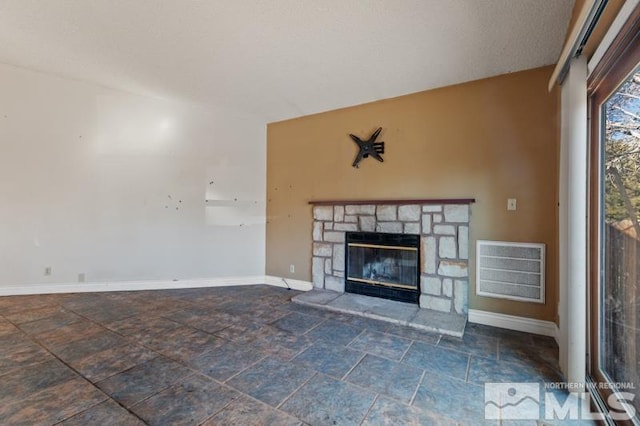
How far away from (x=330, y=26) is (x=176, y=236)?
11.4ft

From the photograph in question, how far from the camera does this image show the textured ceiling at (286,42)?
7.10 ft

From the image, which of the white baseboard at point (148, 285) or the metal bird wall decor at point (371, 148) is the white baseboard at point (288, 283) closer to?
the white baseboard at point (148, 285)

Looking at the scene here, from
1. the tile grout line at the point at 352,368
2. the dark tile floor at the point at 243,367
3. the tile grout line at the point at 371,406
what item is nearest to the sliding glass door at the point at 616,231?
the dark tile floor at the point at 243,367

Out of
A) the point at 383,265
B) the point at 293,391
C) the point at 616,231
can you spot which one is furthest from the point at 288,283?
the point at 616,231

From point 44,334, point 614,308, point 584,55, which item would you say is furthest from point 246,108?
point 614,308

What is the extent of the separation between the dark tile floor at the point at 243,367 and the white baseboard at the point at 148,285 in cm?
46

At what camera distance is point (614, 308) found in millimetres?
1666

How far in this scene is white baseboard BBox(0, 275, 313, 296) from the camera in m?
3.78

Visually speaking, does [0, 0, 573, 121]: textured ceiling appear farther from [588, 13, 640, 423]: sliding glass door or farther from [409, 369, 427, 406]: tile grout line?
[409, 369, 427, 406]: tile grout line

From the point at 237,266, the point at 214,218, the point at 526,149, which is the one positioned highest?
the point at 526,149

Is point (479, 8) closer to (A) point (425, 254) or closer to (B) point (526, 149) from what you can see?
(B) point (526, 149)

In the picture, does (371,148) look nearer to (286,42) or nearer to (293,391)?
(286,42)

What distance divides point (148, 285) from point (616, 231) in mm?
4950

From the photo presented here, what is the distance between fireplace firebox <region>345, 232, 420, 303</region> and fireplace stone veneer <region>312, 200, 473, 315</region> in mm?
75
